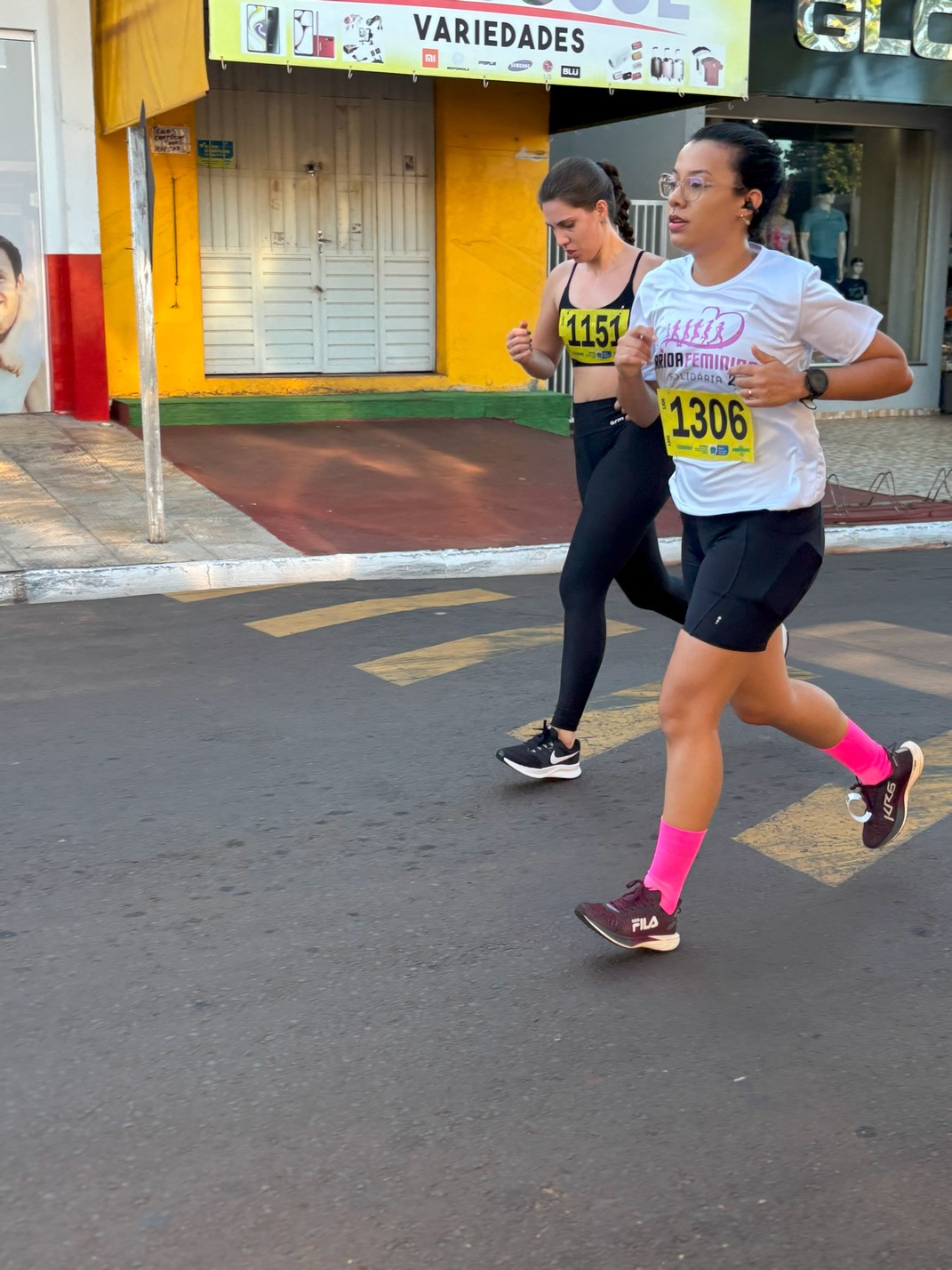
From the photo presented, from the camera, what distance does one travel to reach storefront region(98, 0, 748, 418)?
1378cm

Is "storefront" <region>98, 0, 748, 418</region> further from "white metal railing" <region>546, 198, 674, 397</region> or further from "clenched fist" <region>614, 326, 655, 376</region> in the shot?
"clenched fist" <region>614, 326, 655, 376</region>

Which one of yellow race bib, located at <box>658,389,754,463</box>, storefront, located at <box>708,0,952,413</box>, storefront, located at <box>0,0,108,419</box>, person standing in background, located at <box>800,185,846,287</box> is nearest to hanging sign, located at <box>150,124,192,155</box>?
storefront, located at <box>0,0,108,419</box>

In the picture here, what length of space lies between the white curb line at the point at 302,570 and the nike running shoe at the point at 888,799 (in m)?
5.20

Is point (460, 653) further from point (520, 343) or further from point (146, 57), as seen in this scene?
point (146, 57)

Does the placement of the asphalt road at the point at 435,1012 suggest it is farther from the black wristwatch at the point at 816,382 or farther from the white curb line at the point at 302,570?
the white curb line at the point at 302,570

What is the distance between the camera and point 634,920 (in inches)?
141

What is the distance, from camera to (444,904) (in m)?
3.96

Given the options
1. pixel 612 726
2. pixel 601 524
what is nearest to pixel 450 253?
pixel 612 726

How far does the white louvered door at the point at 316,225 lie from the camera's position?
14.4 m

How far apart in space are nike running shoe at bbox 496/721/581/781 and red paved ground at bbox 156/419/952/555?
476 cm

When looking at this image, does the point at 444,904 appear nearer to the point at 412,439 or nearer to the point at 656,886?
the point at 656,886

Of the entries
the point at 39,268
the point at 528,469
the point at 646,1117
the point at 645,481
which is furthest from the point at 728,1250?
the point at 39,268

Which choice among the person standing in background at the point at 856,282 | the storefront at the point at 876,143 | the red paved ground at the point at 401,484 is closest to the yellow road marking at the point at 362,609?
the red paved ground at the point at 401,484

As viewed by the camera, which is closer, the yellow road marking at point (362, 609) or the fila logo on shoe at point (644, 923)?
the fila logo on shoe at point (644, 923)
